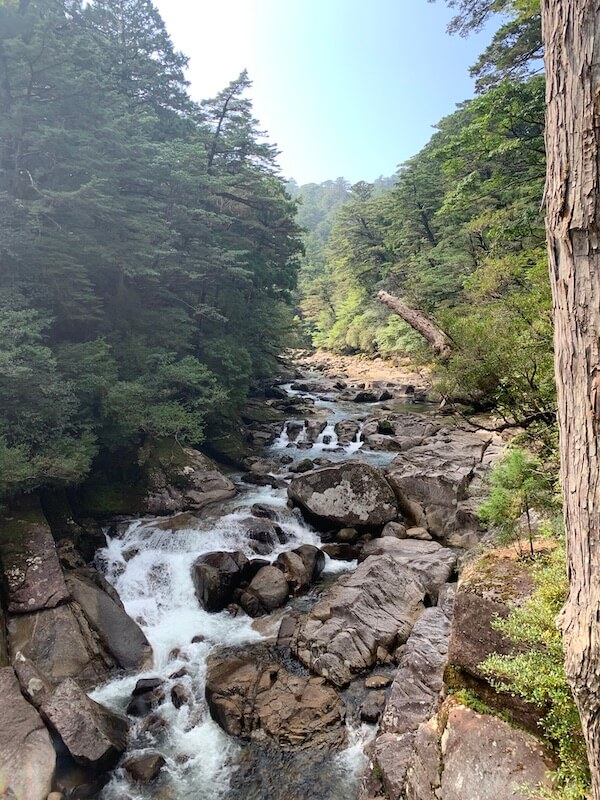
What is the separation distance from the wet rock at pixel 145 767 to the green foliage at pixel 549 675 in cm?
439

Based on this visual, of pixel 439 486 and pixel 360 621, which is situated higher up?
pixel 439 486

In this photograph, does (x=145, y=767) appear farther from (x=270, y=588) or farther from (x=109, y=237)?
(x=109, y=237)

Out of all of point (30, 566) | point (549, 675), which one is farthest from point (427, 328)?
point (30, 566)

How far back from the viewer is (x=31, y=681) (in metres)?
5.70

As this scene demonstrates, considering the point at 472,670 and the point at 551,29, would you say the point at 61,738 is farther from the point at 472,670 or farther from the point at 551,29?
the point at 551,29

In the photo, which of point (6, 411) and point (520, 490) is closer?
point (520, 490)

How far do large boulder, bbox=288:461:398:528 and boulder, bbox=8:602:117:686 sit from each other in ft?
17.3

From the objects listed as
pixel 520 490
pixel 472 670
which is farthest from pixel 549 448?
pixel 472 670

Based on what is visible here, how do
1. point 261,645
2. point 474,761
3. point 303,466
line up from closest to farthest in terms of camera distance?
point 474,761
point 261,645
point 303,466

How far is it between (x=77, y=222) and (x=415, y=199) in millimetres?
23870

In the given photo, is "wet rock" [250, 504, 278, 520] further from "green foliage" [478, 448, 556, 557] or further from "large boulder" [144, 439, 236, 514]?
"green foliage" [478, 448, 556, 557]

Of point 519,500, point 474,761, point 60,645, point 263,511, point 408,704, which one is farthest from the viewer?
point 263,511

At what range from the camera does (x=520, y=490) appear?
518 cm

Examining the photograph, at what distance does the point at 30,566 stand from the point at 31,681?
6.87 ft
